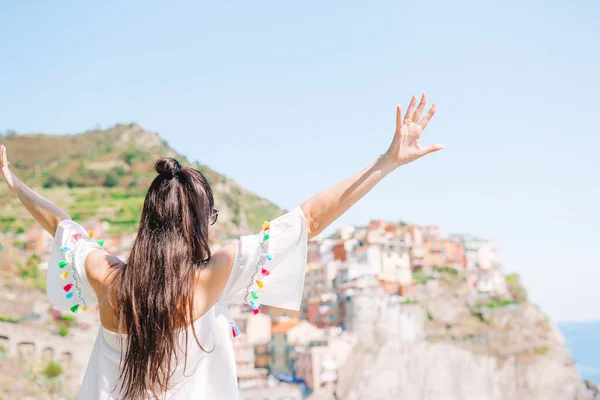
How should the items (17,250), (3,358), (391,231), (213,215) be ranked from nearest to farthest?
(213,215), (3,358), (17,250), (391,231)

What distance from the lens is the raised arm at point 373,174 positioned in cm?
140

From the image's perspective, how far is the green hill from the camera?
130ft

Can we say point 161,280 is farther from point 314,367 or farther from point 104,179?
point 104,179

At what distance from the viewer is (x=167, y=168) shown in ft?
4.71

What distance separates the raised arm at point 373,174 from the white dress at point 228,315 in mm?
41

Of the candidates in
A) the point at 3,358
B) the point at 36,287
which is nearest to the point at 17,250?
the point at 36,287

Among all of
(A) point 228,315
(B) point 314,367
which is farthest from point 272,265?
(B) point 314,367

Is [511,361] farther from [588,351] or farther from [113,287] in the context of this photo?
[588,351]

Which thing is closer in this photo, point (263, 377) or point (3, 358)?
point (3, 358)

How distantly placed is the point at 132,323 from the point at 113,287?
9 centimetres

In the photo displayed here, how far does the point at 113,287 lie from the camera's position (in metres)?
1.42

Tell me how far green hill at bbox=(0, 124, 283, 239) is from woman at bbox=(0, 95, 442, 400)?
33.9m

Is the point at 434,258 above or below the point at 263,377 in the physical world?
above

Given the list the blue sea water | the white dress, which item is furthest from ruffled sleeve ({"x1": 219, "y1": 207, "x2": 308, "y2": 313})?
the blue sea water
